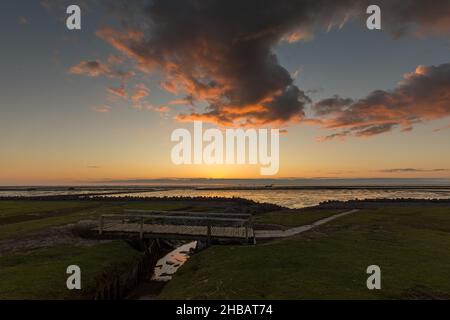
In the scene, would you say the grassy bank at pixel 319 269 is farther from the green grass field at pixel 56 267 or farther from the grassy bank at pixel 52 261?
the grassy bank at pixel 52 261

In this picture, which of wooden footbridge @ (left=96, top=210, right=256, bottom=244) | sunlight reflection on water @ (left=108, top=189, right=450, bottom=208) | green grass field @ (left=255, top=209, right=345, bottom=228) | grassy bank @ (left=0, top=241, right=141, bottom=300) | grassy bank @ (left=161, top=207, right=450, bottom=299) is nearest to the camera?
grassy bank @ (left=161, top=207, right=450, bottom=299)

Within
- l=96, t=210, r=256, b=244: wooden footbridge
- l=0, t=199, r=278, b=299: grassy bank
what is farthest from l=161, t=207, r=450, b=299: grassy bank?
l=0, t=199, r=278, b=299: grassy bank

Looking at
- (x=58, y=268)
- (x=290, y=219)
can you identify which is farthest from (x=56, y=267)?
(x=290, y=219)

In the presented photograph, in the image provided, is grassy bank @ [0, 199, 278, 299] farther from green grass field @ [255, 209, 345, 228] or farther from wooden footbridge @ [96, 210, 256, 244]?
green grass field @ [255, 209, 345, 228]

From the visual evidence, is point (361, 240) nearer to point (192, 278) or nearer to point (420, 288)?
point (420, 288)

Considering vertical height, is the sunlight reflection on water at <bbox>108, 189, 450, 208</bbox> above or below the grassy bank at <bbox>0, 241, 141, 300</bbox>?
below

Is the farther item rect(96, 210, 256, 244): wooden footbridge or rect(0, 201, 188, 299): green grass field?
rect(96, 210, 256, 244): wooden footbridge

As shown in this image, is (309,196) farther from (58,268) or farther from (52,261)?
(58,268)
